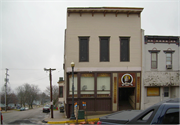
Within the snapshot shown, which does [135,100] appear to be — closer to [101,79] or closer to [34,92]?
[101,79]

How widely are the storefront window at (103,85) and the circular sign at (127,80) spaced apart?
5.16 feet

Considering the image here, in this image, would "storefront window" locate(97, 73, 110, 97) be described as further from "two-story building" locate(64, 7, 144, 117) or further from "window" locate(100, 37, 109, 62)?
"window" locate(100, 37, 109, 62)

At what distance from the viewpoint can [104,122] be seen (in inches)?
199

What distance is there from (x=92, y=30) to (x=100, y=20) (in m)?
1.41

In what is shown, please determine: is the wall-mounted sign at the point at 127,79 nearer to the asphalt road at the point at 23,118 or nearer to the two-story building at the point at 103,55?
the two-story building at the point at 103,55

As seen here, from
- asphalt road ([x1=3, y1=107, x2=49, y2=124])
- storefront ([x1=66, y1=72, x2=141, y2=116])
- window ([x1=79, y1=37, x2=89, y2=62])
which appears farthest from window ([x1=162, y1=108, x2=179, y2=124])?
asphalt road ([x1=3, y1=107, x2=49, y2=124])

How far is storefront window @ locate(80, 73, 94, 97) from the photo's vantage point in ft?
66.1

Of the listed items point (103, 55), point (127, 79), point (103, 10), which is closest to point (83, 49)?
point (103, 55)

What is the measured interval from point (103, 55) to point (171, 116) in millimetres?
16792

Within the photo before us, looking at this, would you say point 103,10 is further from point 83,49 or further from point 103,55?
point 103,55

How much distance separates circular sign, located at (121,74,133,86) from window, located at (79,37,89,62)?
14.0ft

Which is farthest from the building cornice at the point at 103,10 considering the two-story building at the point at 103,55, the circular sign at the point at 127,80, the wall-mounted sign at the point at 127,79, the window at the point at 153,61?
the circular sign at the point at 127,80

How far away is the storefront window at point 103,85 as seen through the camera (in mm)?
20219

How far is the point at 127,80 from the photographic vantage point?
20203 millimetres
